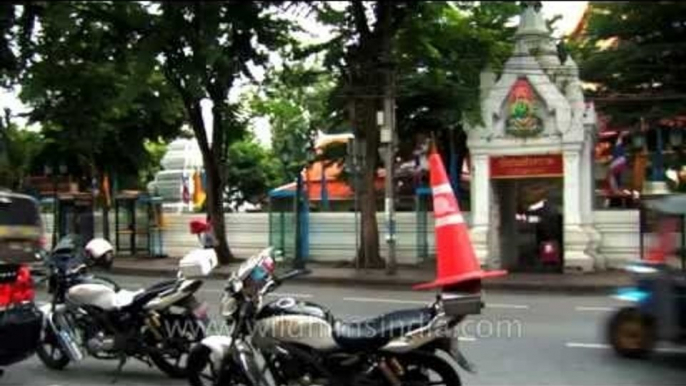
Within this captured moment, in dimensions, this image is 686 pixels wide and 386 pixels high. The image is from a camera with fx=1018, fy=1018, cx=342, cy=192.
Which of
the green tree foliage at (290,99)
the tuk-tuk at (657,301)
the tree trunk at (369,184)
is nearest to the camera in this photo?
the tuk-tuk at (657,301)

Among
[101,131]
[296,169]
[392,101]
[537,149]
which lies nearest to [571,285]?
[537,149]

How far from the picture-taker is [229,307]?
746 centimetres

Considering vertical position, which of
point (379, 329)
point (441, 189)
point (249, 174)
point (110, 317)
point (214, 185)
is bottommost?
point (110, 317)

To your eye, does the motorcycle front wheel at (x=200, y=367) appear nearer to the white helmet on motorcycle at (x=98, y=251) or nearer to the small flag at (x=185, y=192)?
the white helmet on motorcycle at (x=98, y=251)

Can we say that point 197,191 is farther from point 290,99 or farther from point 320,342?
point 320,342

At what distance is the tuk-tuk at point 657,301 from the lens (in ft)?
33.7

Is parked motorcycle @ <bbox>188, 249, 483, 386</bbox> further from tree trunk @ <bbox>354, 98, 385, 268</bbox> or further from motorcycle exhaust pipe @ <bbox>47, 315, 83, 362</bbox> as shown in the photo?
tree trunk @ <bbox>354, 98, 385, 268</bbox>

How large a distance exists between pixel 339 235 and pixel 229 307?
65.1ft

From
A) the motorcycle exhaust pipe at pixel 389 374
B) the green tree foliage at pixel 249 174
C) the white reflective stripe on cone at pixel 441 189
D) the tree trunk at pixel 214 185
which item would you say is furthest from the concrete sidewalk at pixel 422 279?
the green tree foliage at pixel 249 174

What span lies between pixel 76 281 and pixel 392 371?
12.6 feet

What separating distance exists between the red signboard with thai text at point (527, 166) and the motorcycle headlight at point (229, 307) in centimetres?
1664

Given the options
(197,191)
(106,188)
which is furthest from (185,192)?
(106,188)

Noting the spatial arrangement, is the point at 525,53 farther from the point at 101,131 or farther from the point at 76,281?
the point at 76,281

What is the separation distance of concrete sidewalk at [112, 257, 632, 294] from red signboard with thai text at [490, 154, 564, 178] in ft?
7.66
